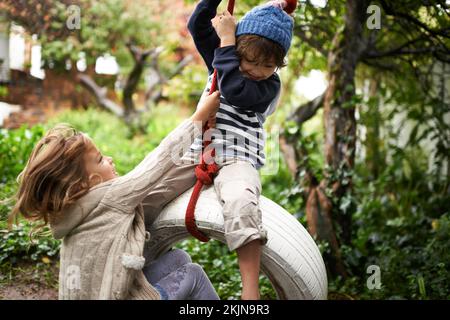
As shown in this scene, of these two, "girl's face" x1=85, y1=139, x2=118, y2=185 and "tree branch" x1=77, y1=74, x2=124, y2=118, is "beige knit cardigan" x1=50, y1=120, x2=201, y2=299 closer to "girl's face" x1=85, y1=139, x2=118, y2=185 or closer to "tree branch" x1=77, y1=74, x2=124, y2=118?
"girl's face" x1=85, y1=139, x2=118, y2=185

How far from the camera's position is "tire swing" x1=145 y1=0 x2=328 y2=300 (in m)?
A: 2.37

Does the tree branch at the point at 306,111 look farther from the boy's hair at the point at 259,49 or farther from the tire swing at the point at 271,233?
the boy's hair at the point at 259,49

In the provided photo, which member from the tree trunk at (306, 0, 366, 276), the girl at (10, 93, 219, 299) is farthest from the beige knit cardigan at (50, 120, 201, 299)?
the tree trunk at (306, 0, 366, 276)

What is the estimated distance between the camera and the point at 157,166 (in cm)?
236

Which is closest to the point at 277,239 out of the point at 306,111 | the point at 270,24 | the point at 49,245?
the point at 270,24

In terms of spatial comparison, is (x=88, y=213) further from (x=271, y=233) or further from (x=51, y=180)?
(x=271, y=233)

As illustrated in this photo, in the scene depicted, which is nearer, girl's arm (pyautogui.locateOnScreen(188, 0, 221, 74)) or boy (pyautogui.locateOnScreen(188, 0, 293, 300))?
boy (pyautogui.locateOnScreen(188, 0, 293, 300))

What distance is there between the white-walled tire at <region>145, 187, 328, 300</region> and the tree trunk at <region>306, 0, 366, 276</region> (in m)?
1.37

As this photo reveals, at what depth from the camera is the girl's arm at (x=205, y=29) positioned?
2.46m

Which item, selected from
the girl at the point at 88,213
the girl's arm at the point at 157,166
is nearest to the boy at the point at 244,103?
the girl's arm at the point at 157,166

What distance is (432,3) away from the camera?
353 cm

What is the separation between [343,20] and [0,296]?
9.84 ft

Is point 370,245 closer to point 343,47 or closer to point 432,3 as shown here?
point 343,47
